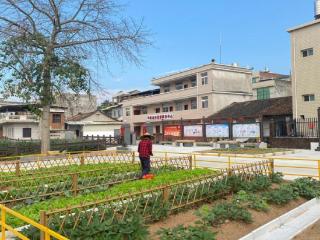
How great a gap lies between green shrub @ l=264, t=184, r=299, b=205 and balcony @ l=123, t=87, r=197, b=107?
38585 millimetres

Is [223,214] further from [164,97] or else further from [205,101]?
[164,97]

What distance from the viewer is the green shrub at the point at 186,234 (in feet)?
20.0

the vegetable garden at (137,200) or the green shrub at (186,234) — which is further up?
the vegetable garden at (137,200)

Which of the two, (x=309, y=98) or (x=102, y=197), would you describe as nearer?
(x=102, y=197)

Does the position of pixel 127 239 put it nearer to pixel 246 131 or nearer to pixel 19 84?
pixel 19 84

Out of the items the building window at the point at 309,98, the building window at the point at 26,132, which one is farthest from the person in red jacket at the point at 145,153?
the building window at the point at 26,132

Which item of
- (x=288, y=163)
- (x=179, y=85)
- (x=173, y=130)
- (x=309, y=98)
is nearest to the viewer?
(x=288, y=163)

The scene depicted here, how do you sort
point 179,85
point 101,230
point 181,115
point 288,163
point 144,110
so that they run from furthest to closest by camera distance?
point 144,110
point 179,85
point 181,115
point 288,163
point 101,230

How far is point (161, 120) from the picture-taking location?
52031 mm

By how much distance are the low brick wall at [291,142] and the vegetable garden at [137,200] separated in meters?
17.3

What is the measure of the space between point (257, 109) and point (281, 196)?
3058cm

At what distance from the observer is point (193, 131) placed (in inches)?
1516

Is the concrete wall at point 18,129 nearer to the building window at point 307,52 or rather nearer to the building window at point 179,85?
the building window at point 179,85

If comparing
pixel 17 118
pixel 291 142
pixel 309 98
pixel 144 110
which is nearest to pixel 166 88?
pixel 144 110
